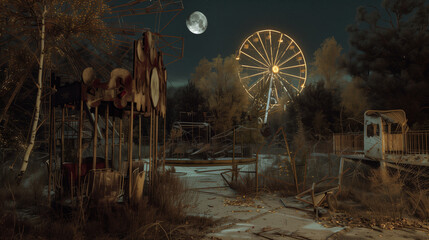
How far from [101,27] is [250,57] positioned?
20.3 metres

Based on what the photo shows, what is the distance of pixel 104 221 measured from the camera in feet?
13.6

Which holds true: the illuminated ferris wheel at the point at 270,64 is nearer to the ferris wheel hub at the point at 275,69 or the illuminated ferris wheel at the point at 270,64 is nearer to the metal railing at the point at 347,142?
the ferris wheel hub at the point at 275,69

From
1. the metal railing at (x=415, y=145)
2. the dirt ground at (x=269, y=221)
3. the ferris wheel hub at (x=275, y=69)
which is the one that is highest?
the ferris wheel hub at (x=275, y=69)

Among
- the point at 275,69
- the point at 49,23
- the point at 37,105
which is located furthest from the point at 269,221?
the point at 275,69

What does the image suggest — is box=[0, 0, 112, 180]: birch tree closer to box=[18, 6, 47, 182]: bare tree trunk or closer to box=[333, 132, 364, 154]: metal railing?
box=[18, 6, 47, 182]: bare tree trunk

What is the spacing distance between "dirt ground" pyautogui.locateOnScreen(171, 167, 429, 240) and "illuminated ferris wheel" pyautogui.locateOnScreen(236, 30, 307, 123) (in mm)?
18127

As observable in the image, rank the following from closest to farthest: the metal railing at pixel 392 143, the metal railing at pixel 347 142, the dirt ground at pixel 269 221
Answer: the dirt ground at pixel 269 221
the metal railing at pixel 392 143
the metal railing at pixel 347 142

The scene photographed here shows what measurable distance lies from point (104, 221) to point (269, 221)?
279 centimetres

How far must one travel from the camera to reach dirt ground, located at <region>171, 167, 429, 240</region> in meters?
4.41

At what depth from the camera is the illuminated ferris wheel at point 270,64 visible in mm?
24500

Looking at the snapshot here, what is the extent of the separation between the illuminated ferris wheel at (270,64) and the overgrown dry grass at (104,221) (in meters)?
20.4

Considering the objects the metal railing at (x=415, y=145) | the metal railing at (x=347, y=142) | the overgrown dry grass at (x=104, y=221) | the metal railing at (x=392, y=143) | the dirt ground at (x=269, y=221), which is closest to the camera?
the overgrown dry grass at (x=104, y=221)

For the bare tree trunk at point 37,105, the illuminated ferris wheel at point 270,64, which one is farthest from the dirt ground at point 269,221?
the illuminated ferris wheel at point 270,64

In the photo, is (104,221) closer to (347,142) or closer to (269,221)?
(269,221)
